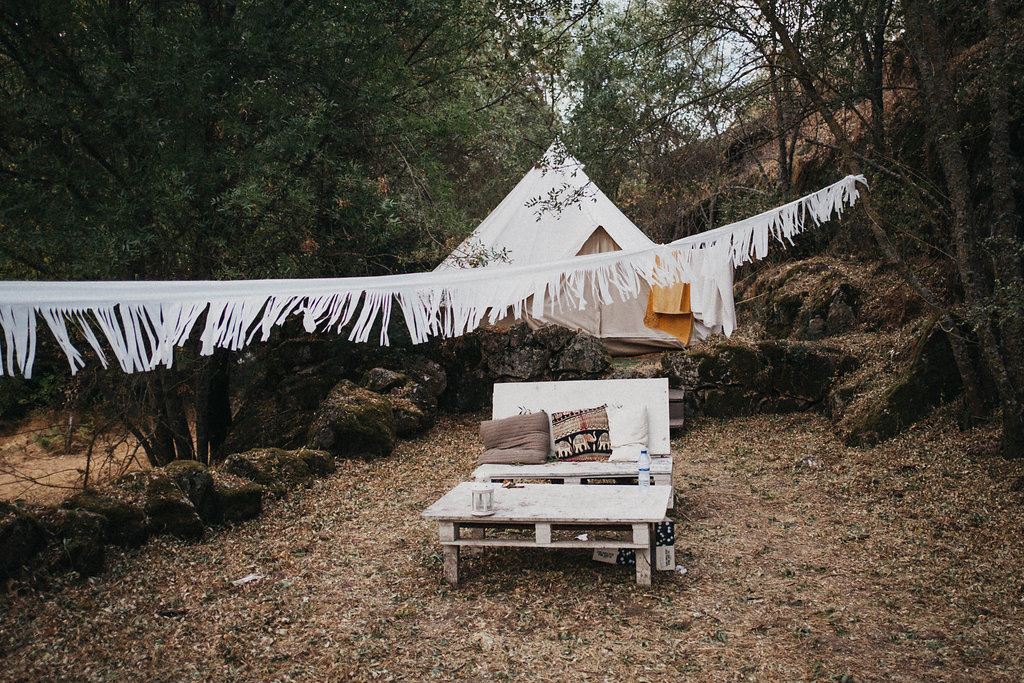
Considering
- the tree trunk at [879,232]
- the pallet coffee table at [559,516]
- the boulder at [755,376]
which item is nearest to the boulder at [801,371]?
the boulder at [755,376]

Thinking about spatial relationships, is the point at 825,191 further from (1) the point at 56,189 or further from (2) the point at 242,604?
(1) the point at 56,189

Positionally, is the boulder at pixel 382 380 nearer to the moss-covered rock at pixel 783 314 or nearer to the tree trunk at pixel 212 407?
the tree trunk at pixel 212 407

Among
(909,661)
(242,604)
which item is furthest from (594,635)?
(242,604)

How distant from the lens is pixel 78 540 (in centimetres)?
336

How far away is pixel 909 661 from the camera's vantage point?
2.42m

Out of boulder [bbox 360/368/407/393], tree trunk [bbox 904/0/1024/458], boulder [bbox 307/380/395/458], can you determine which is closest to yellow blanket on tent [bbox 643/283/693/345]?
boulder [bbox 360/368/407/393]

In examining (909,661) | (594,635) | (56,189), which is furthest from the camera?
(56,189)

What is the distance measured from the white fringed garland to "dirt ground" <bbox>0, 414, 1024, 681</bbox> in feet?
3.43

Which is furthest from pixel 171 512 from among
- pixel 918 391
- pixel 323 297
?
pixel 918 391

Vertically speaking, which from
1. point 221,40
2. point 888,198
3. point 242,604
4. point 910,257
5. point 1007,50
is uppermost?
point 221,40

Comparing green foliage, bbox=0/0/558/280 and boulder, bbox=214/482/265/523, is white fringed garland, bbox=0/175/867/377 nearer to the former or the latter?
boulder, bbox=214/482/265/523

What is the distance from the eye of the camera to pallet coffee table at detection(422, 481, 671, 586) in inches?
123

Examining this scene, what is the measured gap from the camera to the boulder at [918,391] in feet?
17.1

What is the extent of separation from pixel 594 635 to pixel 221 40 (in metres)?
4.41
